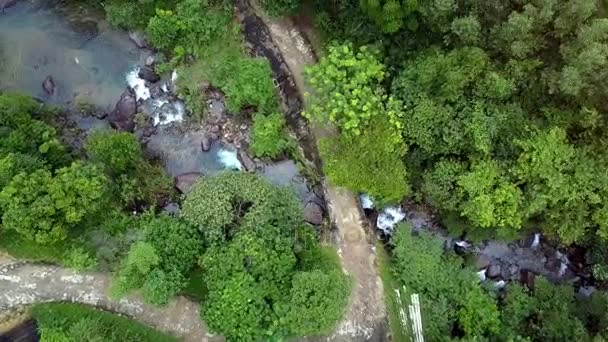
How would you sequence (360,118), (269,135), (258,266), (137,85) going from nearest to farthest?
(258,266), (360,118), (269,135), (137,85)

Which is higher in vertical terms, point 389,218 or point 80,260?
point 389,218

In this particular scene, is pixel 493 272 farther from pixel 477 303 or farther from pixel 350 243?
pixel 350 243

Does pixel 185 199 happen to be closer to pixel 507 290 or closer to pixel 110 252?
pixel 110 252

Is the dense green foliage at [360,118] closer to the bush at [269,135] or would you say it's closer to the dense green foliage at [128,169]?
the bush at [269,135]

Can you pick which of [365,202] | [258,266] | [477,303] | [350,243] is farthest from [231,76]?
[477,303]

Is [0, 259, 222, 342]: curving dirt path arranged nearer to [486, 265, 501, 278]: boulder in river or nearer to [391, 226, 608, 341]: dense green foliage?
[391, 226, 608, 341]: dense green foliage

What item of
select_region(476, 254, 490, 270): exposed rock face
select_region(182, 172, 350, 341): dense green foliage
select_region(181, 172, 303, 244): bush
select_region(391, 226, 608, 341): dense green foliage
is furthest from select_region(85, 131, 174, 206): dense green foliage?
Answer: select_region(476, 254, 490, 270): exposed rock face

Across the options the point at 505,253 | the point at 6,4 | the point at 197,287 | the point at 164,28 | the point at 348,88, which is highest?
the point at 348,88
